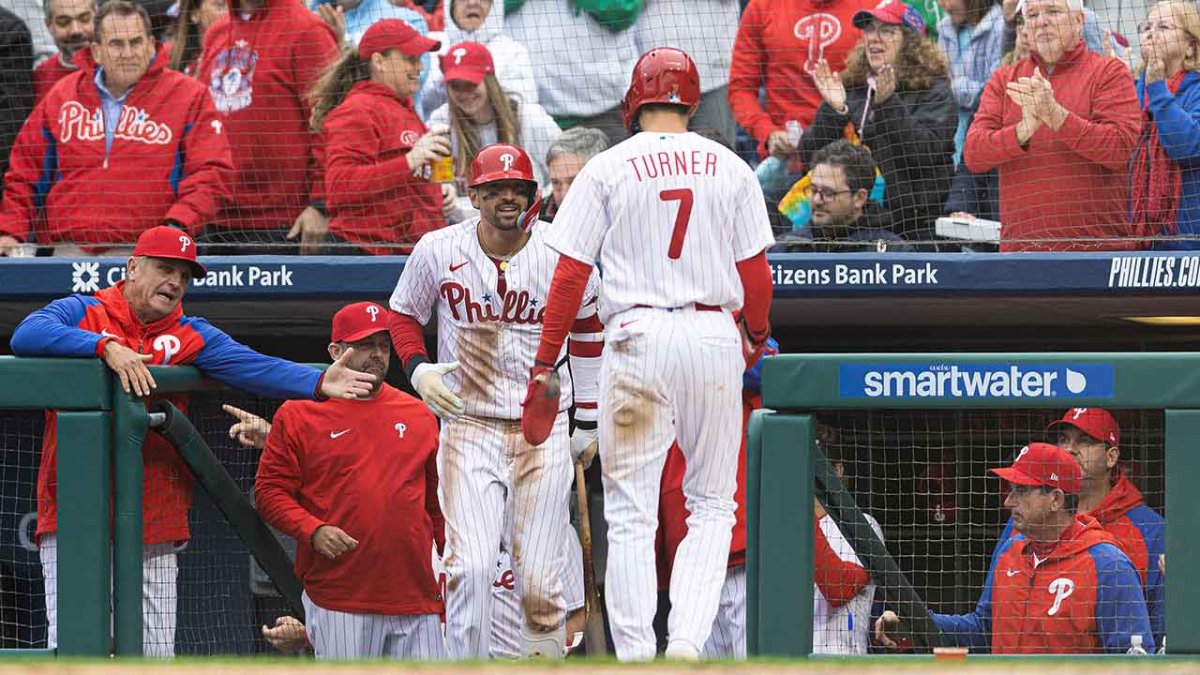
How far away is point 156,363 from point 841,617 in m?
2.14

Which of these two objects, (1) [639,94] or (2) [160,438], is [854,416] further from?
(2) [160,438]

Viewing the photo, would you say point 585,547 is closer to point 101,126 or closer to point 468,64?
point 468,64

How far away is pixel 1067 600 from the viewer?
480 cm

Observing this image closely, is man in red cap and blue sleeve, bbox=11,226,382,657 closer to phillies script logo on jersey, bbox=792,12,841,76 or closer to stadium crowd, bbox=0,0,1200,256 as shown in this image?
stadium crowd, bbox=0,0,1200,256

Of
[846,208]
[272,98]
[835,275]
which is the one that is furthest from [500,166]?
[272,98]

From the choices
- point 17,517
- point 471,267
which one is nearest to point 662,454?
point 471,267

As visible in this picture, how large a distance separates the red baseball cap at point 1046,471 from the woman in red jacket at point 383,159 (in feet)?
9.93

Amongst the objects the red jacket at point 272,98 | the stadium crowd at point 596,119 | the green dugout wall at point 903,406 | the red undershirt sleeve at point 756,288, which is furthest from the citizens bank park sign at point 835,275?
the green dugout wall at point 903,406

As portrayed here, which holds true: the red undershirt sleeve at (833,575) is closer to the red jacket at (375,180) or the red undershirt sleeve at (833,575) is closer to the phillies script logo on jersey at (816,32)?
the red jacket at (375,180)

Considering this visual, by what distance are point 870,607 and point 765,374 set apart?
0.97 m

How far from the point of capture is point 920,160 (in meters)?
7.32

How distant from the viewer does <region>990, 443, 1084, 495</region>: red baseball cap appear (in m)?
5.07

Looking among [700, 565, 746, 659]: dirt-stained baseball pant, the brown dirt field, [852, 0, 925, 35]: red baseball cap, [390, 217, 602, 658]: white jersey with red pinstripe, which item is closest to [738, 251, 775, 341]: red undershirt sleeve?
[390, 217, 602, 658]: white jersey with red pinstripe

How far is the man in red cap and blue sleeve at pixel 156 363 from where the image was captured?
15.8 ft
